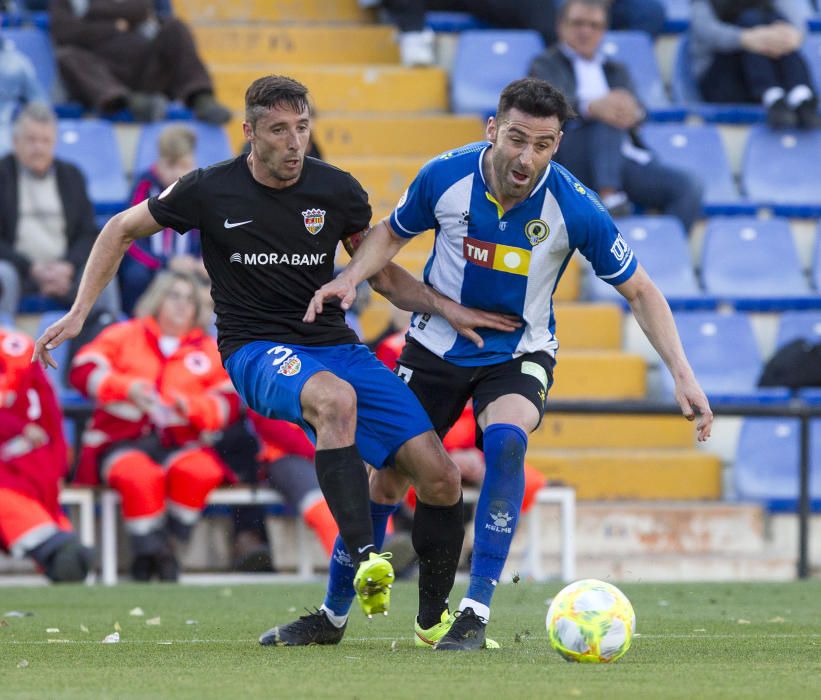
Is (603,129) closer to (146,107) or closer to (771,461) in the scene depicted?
(771,461)

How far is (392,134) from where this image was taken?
1334 cm

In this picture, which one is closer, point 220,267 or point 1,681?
point 1,681

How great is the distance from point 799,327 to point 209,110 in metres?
4.60

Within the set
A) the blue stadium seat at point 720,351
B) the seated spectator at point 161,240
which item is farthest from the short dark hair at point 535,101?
the blue stadium seat at point 720,351

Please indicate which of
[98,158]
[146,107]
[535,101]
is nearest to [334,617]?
[535,101]

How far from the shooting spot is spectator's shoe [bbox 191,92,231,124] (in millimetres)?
12305

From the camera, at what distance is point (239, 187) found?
632 cm

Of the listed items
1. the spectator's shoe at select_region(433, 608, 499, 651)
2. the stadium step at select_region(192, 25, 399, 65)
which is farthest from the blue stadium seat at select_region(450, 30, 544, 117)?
the spectator's shoe at select_region(433, 608, 499, 651)

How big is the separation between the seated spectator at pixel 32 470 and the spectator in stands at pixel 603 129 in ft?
14.2

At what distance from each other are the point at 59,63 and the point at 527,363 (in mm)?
7152

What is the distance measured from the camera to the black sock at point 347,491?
19.1ft

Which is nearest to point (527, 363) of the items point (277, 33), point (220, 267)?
point (220, 267)

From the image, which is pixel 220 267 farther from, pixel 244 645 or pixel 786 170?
pixel 786 170

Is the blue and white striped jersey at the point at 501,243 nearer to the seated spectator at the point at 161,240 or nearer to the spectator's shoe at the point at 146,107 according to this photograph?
the seated spectator at the point at 161,240
